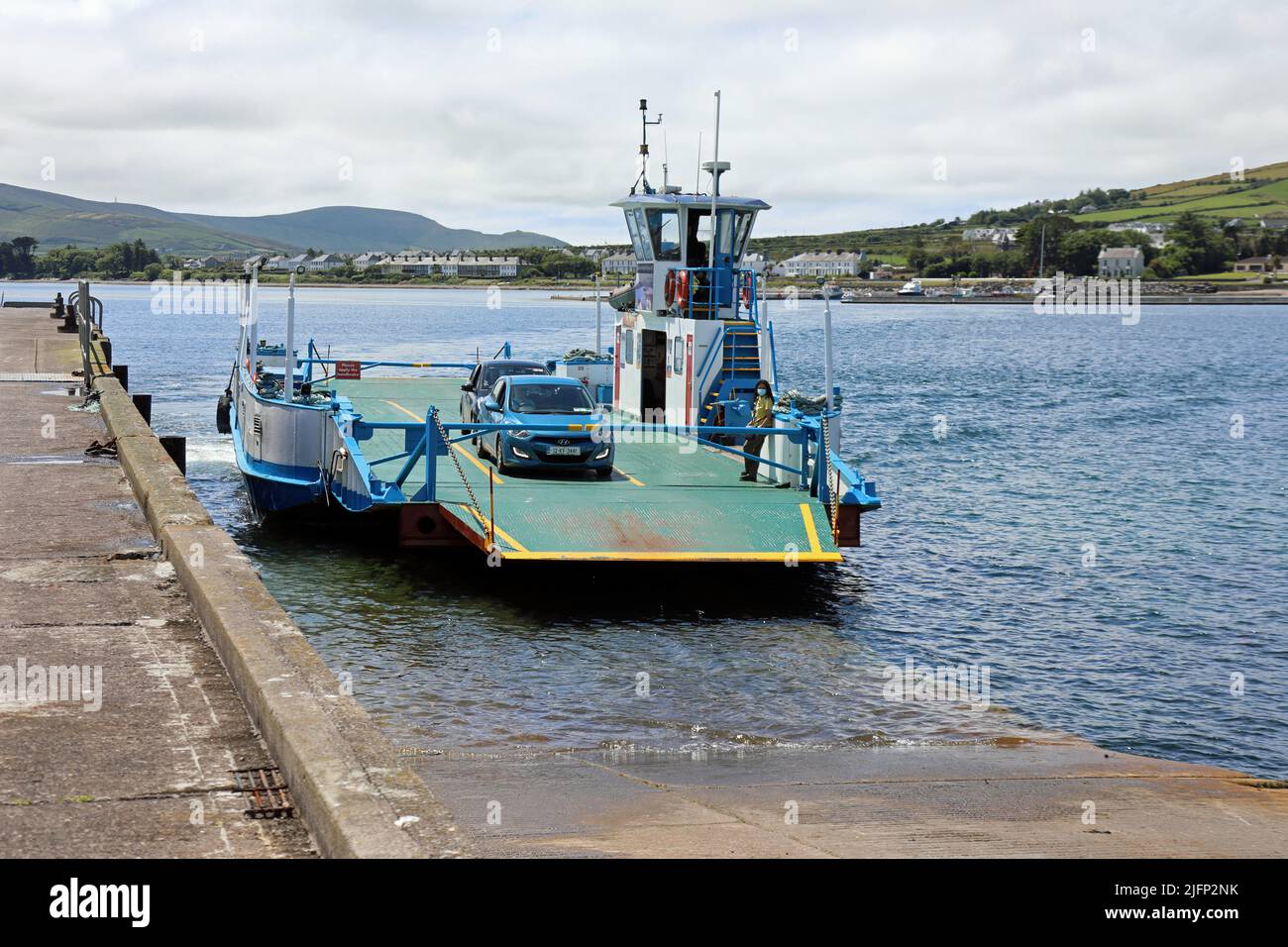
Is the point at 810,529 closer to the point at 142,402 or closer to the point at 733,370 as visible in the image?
the point at 733,370

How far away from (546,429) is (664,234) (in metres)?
8.28

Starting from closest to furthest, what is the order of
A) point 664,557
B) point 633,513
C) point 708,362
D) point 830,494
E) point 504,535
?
point 664,557
point 504,535
point 633,513
point 830,494
point 708,362

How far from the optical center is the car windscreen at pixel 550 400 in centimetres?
2044

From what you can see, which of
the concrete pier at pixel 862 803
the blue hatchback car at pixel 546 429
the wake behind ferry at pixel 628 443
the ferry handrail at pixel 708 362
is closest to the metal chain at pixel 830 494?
the wake behind ferry at pixel 628 443

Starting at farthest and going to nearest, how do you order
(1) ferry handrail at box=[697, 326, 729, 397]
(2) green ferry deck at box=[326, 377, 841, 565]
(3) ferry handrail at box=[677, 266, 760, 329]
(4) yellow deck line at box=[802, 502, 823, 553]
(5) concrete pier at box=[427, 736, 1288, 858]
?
(3) ferry handrail at box=[677, 266, 760, 329] → (1) ferry handrail at box=[697, 326, 729, 397] → (4) yellow deck line at box=[802, 502, 823, 553] → (2) green ferry deck at box=[326, 377, 841, 565] → (5) concrete pier at box=[427, 736, 1288, 858]

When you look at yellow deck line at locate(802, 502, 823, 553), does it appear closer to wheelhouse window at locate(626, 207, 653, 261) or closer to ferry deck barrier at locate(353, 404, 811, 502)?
ferry deck barrier at locate(353, 404, 811, 502)

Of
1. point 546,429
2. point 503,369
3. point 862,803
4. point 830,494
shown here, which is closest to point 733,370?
point 503,369

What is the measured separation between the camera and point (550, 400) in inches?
814

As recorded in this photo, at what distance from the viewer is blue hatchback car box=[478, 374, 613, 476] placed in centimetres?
1944

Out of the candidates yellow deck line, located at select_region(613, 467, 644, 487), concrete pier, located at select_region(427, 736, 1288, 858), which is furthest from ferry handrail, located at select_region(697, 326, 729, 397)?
concrete pier, located at select_region(427, 736, 1288, 858)

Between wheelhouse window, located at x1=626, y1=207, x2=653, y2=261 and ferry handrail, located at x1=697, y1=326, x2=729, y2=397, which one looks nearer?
ferry handrail, located at x1=697, y1=326, x2=729, y2=397

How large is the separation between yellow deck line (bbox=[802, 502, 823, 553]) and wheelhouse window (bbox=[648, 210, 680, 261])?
390 inches
